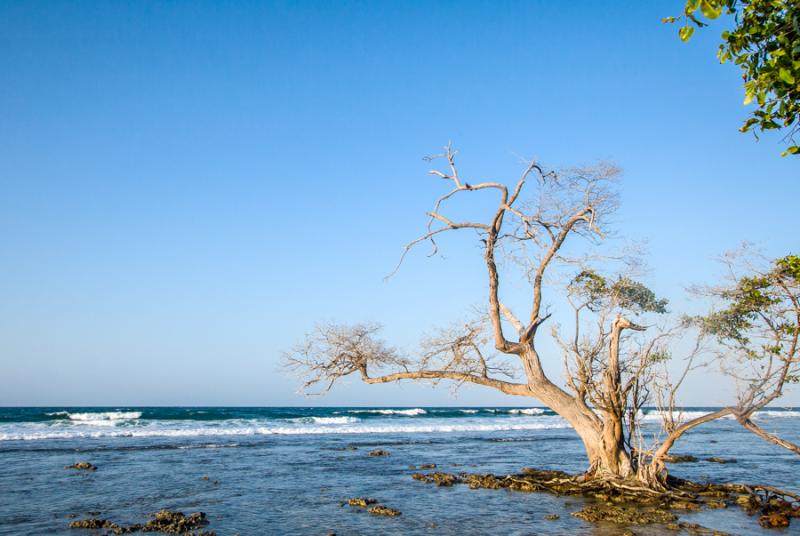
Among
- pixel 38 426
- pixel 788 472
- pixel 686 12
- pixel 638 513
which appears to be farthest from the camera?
pixel 38 426

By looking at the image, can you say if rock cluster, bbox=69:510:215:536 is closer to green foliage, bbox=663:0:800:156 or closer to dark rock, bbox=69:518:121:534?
dark rock, bbox=69:518:121:534

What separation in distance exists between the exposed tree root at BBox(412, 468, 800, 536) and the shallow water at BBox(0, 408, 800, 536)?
16.7 inches

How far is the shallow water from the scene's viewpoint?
36.9 ft

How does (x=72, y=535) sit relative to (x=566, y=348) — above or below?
below

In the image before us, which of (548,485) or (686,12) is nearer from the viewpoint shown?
(686,12)

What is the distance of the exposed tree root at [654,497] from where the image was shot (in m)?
11.1

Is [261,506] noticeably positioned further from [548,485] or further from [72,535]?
[548,485]

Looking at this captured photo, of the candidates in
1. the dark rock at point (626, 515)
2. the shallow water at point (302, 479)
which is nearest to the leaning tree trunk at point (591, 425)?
the shallow water at point (302, 479)

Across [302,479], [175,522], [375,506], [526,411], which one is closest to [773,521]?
[375,506]

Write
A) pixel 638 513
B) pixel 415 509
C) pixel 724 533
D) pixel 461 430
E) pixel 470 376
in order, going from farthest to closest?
pixel 461 430, pixel 470 376, pixel 415 509, pixel 638 513, pixel 724 533

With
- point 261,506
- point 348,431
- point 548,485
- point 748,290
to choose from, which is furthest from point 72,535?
point 348,431

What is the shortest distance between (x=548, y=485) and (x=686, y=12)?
12.3 m

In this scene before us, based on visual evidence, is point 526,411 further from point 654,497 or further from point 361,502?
point 361,502

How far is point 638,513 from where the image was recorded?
448 inches
